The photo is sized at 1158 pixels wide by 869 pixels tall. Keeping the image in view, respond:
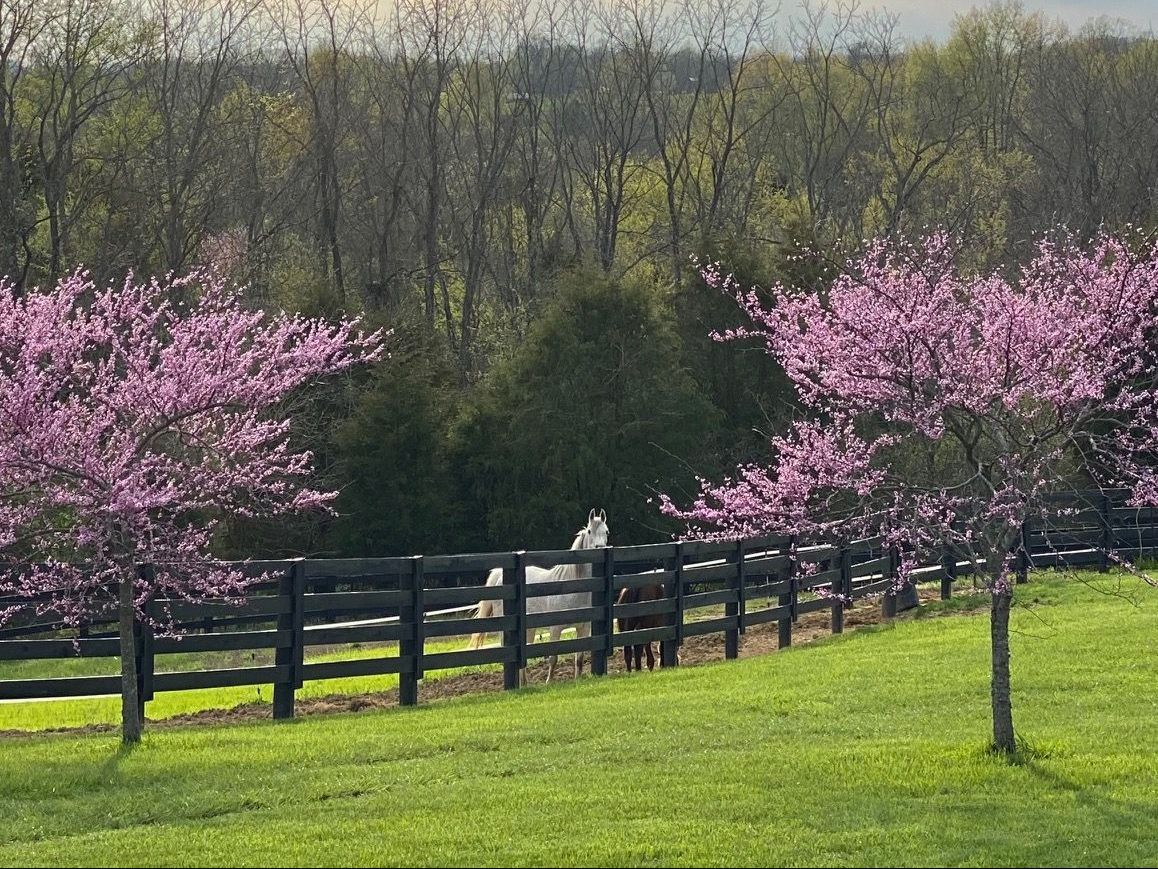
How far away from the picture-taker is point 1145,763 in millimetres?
10242

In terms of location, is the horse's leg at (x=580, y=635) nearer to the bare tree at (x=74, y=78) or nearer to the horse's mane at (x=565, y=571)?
the horse's mane at (x=565, y=571)

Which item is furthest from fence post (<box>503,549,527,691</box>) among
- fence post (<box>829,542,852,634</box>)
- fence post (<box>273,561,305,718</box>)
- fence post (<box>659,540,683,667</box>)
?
fence post (<box>829,542,852,634</box>)

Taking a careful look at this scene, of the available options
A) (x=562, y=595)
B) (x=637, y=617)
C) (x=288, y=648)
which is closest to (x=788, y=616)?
(x=637, y=617)

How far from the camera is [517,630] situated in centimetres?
1630

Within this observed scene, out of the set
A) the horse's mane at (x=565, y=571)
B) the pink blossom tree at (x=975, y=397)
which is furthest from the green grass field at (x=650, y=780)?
the horse's mane at (x=565, y=571)

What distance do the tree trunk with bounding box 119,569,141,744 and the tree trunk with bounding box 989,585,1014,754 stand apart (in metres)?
6.99

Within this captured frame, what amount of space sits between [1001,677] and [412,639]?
6931 mm

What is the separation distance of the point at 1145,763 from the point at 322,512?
76.2 ft

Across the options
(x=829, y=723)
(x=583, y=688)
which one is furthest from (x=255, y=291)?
(x=829, y=723)

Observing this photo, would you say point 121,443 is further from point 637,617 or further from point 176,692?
point 176,692

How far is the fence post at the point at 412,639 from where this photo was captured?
1542cm

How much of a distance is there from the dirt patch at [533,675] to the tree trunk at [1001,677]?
709cm

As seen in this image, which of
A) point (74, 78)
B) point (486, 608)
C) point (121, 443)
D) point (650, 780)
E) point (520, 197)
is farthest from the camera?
point (520, 197)

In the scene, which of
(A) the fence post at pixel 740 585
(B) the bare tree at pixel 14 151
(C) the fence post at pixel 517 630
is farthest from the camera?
(B) the bare tree at pixel 14 151
